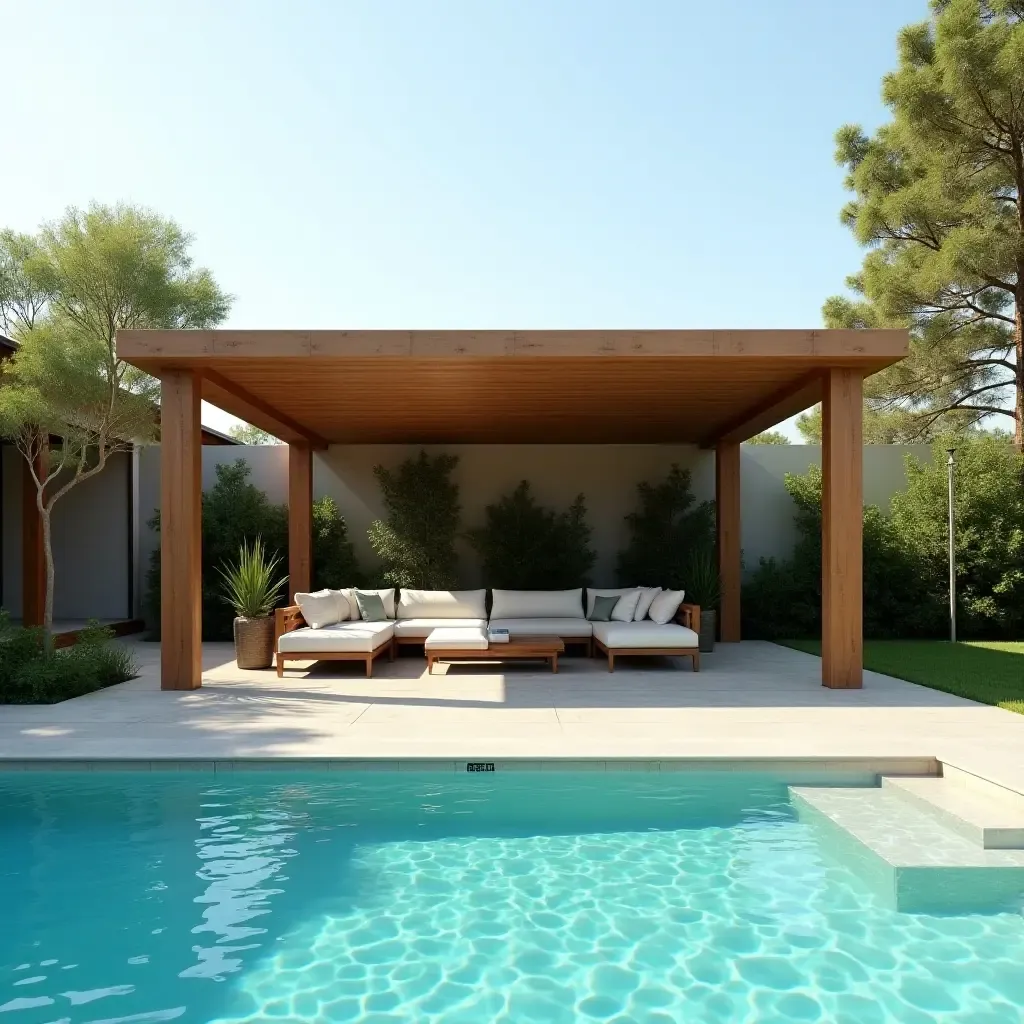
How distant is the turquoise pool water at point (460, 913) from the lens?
3053 millimetres

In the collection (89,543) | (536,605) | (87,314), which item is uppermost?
(87,314)

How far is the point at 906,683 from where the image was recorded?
8.48 metres

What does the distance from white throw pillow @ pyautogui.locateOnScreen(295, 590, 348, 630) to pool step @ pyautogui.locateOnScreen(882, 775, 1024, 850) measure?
651 centimetres

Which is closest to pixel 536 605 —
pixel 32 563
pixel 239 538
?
pixel 239 538

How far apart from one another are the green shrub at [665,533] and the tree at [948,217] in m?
4.70

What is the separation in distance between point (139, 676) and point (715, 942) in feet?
24.1

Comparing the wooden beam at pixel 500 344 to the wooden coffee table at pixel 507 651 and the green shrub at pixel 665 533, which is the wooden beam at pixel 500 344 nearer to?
the wooden coffee table at pixel 507 651

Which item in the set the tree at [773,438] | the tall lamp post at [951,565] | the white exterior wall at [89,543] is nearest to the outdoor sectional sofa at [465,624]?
the tall lamp post at [951,565]

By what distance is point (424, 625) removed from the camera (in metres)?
10.9

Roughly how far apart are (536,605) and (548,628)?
3.55 feet

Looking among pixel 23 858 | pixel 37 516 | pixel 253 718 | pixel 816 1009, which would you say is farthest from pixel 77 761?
pixel 37 516

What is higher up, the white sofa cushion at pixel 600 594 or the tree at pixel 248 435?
the tree at pixel 248 435

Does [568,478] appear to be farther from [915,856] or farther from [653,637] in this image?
[915,856]

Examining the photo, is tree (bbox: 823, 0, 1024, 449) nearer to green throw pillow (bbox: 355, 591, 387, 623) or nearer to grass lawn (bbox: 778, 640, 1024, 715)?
grass lawn (bbox: 778, 640, 1024, 715)
